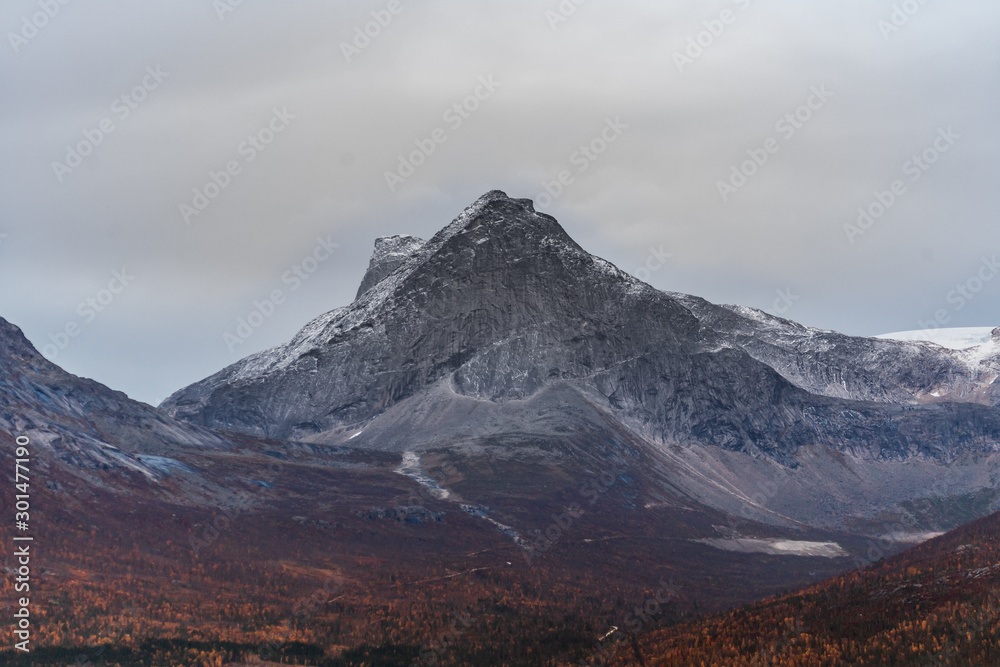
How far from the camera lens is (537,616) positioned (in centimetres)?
15312

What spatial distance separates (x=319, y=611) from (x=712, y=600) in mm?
82858

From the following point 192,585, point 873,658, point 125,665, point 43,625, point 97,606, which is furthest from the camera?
point 192,585

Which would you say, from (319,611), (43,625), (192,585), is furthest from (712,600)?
(43,625)

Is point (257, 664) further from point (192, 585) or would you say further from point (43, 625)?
point (192, 585)

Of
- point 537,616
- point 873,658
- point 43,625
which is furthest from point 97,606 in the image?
point 873,658

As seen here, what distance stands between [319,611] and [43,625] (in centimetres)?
3979

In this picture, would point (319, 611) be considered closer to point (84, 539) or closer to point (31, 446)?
point (84, 539)

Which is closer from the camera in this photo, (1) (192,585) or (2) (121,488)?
(1) (192,585)

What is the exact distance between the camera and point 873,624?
88312 millimetres

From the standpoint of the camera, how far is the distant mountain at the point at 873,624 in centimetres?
7869

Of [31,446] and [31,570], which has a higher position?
[31,446]

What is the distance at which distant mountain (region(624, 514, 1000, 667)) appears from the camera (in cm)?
7869

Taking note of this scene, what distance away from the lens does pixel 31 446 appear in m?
192

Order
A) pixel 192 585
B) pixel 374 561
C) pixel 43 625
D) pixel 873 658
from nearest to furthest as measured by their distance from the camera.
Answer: pixel 873 658, pixel 43 625, pixel 192 585, pixel 374 561
